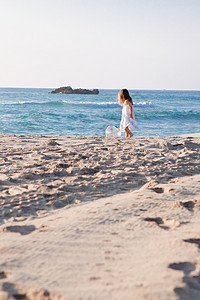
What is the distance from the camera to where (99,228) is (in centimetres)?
212

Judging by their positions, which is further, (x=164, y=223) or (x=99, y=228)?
(x=164, y=223)

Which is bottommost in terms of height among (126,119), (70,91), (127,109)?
(126,119)

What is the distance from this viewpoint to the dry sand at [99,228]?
142 cm

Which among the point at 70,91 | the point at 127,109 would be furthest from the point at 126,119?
the point at 70,91

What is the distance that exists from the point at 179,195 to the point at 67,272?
1590mm

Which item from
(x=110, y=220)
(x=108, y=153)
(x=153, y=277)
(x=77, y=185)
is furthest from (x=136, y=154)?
(x=153, y=277)

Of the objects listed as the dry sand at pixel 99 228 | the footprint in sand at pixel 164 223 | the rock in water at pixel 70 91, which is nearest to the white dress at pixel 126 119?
the dry sand at pixel 99 228

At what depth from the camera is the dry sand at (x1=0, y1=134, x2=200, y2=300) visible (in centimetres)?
142

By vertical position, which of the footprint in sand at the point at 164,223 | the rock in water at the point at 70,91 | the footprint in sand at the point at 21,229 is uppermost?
the rock in water at the point at 70,91

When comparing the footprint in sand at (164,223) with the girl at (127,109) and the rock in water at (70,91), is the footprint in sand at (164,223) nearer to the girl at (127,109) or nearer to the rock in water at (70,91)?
the girl at (127,109)

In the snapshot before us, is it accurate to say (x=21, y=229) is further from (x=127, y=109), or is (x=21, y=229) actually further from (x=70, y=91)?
(x=70, y=91)

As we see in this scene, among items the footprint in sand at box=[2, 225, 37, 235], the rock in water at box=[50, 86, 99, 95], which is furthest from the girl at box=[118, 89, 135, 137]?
the rock in water at box=[50, 86, 99, 95]

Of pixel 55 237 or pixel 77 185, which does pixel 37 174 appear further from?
pixel 55 237

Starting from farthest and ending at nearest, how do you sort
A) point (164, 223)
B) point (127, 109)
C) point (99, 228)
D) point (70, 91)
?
point (70, 91), point (127, 109), point (164, 223), point (99, 228)
